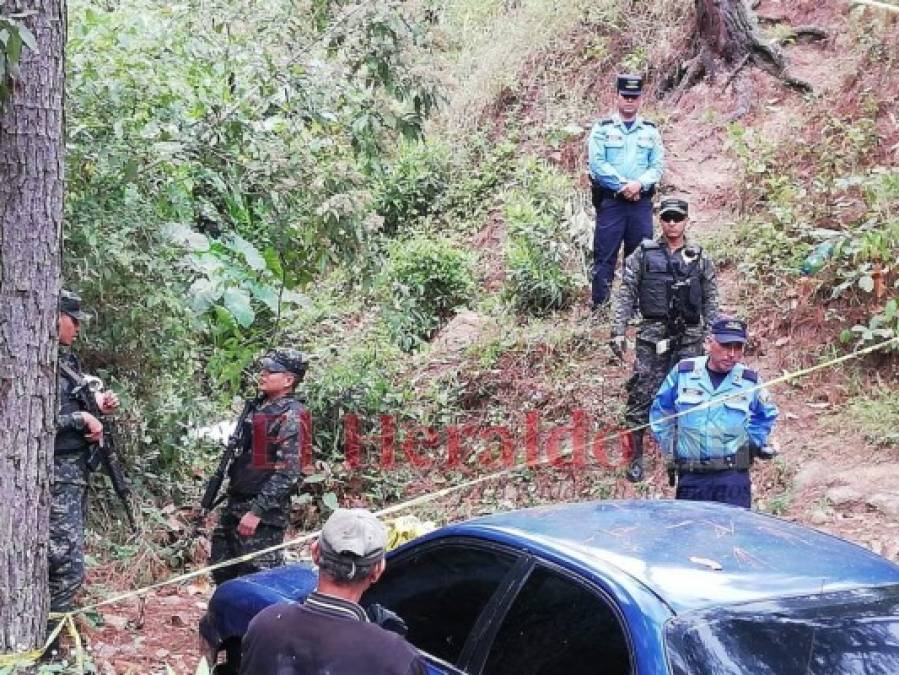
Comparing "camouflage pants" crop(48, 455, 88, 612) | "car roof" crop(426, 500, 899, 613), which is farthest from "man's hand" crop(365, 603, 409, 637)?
"camouflage pants" crop(48, 455, 88, 612)

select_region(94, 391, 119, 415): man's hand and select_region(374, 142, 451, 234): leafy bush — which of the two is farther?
select_region(374, 142, 451, 234): leafy bush

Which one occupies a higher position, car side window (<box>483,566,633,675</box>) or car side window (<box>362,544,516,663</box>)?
car side window (<box>483,566,633,675</box>)

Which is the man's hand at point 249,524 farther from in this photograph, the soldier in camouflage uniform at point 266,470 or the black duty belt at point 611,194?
the black duty belt at point 611,194

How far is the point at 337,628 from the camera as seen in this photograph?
2.67 m

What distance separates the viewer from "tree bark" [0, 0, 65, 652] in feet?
12.9

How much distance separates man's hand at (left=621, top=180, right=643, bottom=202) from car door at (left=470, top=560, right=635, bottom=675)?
547 cm

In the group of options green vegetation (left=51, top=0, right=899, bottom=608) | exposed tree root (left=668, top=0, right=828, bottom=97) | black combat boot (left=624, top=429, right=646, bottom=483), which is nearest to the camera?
green vegetation (left=51, top=0, right=899, bottom=608)

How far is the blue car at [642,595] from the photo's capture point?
110 inches

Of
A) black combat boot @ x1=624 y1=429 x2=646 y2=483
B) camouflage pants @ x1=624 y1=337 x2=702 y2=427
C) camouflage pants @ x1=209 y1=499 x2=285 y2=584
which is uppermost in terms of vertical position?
camouflage pants @ x1=624 y1=337 x2=702 y2=427

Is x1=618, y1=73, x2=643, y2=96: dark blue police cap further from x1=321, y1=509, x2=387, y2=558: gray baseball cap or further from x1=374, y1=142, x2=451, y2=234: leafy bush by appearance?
x1=321, y1=509, x2=387, y2=558: gray baseball cap

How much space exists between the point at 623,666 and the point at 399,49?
492 centimetres

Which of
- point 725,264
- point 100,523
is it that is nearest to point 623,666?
point 100,523

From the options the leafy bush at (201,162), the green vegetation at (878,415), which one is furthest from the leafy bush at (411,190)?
the green vegetation at (878,415)

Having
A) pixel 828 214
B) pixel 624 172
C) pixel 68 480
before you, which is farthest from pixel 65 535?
pixel 828 214
